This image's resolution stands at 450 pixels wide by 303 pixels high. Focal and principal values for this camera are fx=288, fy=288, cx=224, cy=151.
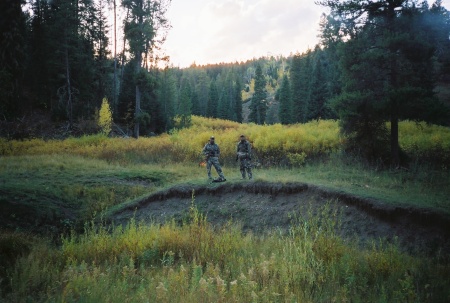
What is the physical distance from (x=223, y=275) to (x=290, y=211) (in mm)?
6465

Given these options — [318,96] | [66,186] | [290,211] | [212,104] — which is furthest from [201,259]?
[212,104]

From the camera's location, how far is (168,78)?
192 feet

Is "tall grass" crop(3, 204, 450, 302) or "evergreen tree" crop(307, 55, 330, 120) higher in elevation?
"evergreen tree" crop(307, 55, 330, 120)

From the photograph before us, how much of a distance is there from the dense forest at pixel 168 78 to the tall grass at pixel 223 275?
1156 cm

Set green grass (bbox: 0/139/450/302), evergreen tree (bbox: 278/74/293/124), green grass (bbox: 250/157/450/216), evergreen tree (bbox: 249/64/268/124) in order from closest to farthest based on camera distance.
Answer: green grass (bbox: 0/139/450/302) → green grass (bbox: 250/157/450/216) → evergreen tree (bbox: 278/74/293/124) → evergreen tree (bbox: 249/64/268/124)

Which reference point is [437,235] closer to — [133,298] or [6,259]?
[133,298]

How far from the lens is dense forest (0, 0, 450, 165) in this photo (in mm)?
14703

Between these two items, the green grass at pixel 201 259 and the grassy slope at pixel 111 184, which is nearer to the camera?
the green grass at pixel 201 259

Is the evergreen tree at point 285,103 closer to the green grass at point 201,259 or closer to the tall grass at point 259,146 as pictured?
the tall grass at point 259,146

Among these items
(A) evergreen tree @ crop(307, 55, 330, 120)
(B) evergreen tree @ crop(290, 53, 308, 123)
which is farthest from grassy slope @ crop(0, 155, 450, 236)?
(B) evergreen tree @ crop(290, 53, 308, 123)

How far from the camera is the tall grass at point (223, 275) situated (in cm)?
382

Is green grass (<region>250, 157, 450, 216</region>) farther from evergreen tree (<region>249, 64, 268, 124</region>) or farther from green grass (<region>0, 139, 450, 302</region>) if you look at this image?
evergreen tree (<region>249, 64, 268, 124</region>)

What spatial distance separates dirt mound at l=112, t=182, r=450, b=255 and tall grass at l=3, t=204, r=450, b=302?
5.38 ft

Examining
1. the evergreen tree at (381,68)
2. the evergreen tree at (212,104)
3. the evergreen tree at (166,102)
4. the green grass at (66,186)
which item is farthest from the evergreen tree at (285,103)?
the green grass at (66,186)
